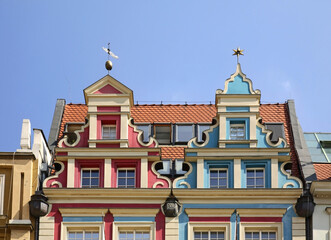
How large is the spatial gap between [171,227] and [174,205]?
86 cm

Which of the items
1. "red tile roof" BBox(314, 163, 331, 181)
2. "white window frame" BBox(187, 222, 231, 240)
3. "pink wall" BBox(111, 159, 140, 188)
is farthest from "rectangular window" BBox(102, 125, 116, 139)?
"red tile roof" BBox(314, 163, 331, 181)

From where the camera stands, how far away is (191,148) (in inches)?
1859

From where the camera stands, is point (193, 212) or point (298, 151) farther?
point (298, 151)

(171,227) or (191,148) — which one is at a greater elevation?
(191,148)

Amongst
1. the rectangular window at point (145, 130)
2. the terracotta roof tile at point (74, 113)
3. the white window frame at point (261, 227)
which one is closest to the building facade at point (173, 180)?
the white window frame at point (261, 227)

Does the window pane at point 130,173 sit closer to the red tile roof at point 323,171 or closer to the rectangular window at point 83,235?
the rectangular window at point 83,235

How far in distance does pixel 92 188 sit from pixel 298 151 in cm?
940

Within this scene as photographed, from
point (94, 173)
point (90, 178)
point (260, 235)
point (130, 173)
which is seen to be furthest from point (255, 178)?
point (90, 178)

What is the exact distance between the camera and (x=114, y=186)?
4681 centimetres

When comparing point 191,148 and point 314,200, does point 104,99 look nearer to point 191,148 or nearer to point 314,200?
point 191,148

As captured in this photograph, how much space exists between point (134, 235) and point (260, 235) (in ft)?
16.0

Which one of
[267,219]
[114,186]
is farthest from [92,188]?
[267,219]

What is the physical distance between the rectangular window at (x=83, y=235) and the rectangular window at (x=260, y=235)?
19.3 ft

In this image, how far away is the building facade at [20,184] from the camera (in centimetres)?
4559
